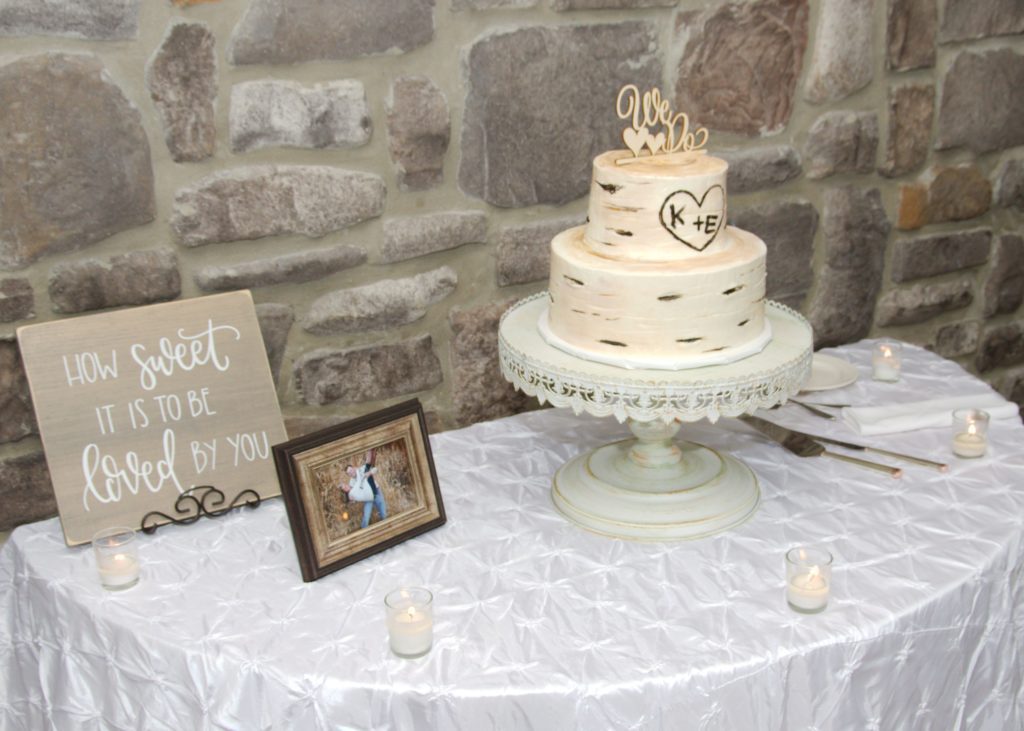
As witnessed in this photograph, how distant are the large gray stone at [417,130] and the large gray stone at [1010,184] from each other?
1057mm

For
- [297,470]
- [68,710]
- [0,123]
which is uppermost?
[0,123]

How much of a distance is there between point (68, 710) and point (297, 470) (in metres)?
Result: 0.36

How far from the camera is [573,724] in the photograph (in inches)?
41.9

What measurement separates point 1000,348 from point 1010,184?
0.32m

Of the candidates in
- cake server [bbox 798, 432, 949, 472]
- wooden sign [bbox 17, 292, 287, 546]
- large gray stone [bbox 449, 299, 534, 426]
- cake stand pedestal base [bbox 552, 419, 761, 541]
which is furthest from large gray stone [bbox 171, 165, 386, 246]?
cake server [bbox 798, 432, 949, 472]

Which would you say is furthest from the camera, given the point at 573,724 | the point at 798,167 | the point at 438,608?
the point at 798,167

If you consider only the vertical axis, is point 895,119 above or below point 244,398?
above

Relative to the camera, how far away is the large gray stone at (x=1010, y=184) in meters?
2.02

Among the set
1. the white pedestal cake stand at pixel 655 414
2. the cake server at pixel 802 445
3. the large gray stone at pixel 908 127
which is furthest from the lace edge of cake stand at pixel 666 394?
the large gray stone at pixel 908 127

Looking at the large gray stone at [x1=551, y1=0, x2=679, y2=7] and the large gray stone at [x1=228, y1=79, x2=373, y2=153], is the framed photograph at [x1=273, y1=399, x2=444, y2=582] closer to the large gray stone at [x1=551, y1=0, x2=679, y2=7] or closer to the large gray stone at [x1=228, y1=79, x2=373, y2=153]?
the large gray stone at [x1=228, y1=79, x2=373, y2=153]

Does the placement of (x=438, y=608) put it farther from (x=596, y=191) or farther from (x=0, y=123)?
(x=0, y=123)

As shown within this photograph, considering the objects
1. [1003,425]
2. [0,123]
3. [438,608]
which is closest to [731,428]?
[1003,425]

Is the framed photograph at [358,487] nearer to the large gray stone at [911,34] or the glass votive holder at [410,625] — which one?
the glass votive holder at [410,625]

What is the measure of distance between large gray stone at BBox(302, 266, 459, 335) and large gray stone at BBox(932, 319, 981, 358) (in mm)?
979
